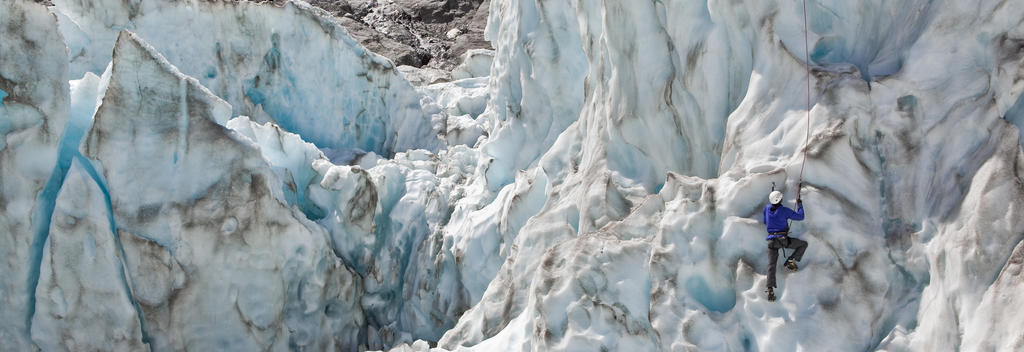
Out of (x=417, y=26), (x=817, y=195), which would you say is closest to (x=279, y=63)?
(x=817, y=195)

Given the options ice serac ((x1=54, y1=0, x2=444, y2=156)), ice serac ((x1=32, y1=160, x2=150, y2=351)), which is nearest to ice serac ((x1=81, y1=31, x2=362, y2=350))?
ice serac ((x1=32, y1=160, x2=150, y2=351))

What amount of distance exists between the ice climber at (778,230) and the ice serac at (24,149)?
250 inches

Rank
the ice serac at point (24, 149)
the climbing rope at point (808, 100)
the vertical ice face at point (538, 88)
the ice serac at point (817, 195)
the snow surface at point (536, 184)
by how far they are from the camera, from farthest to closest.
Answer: the vertical ice face at point (538, 88), the ice serac at point (24, 149), the climbing rope at point (808, 100), the snow surface at point (536, 184), the ice serac at point (817, 195)

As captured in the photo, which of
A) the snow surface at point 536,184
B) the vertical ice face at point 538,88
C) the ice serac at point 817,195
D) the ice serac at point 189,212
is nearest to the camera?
the ice serac at point 817,195

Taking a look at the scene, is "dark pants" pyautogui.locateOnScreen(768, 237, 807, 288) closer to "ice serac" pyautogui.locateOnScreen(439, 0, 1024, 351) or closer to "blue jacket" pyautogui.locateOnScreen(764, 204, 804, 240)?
"blue jacket" pyautogui.locateOnScreen(764, 204, 804, 240)

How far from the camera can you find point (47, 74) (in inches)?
307

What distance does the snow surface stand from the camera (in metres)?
5.12

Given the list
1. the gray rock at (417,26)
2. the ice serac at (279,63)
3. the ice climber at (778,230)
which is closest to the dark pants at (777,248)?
the ice climber at (778,230)

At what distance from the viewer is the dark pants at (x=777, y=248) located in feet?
17.0

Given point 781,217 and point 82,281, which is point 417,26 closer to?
point 82,281

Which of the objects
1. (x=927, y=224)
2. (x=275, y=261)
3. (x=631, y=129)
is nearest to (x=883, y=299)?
(x=927, y=224)

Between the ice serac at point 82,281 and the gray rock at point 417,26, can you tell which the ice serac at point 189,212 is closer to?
the ice serac at point 82,281

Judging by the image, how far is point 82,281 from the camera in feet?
25.6

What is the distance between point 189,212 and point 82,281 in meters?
1.10
